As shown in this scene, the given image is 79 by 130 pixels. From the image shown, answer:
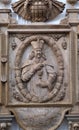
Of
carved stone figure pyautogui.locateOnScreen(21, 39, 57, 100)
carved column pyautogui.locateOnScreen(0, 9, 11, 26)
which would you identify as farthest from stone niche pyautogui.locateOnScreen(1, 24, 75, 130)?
carved column pyautogui.locateOnScreen(0, 9, 11, 26)

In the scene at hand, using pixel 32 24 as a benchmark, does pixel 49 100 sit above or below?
below

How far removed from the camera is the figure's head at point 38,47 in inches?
354

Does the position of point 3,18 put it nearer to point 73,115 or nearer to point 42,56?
point 42,56

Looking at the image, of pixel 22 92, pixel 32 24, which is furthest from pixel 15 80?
pixel 32 24

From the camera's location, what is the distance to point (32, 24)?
29.9ft

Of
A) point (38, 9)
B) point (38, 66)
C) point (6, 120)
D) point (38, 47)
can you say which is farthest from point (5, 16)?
point (6, 120)

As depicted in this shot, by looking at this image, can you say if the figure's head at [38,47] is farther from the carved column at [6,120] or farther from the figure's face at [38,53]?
the carved column at [6,120]

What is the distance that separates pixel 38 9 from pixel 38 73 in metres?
0.86

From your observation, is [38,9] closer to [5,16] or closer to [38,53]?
[5,16]

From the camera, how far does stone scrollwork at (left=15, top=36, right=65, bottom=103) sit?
8.91 meters

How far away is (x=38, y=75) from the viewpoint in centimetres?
895

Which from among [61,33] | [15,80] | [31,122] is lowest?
[31,122]

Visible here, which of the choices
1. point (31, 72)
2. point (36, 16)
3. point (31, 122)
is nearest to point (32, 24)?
point (36, 16)

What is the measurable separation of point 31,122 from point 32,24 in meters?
1.33
